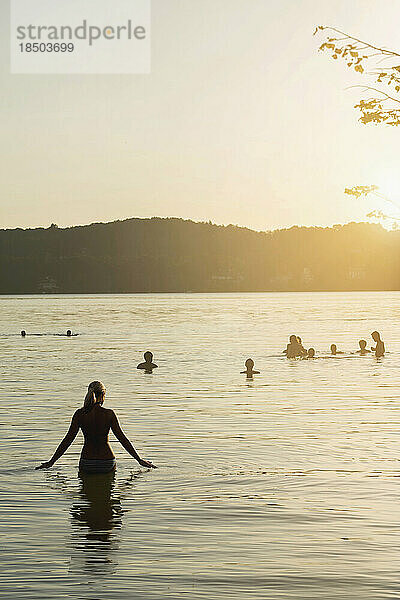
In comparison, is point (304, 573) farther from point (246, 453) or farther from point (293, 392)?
point (293, 392)

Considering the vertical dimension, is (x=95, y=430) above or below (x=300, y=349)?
above

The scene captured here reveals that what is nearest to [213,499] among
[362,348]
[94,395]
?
[94,395]

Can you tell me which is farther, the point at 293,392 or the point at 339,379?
the point at 339,379

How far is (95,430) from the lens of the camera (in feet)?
60.6

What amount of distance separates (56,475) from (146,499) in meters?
3.17

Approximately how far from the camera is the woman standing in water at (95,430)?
1833cm

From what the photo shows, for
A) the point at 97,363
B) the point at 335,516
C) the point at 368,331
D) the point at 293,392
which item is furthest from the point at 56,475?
the point at 368,331

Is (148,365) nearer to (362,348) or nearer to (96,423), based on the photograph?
(362,348)

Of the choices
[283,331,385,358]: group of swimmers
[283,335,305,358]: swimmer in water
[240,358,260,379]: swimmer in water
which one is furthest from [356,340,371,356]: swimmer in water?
[240,358,260,379]: swimmer in water

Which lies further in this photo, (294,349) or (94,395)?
(294,349)

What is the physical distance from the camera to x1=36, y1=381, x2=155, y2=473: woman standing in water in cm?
1833

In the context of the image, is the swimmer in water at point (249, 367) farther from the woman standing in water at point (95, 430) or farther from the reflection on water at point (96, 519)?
the woman standing in water at point (95, 430)

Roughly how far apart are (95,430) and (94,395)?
71 cm

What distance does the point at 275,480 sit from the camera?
2059 cm
